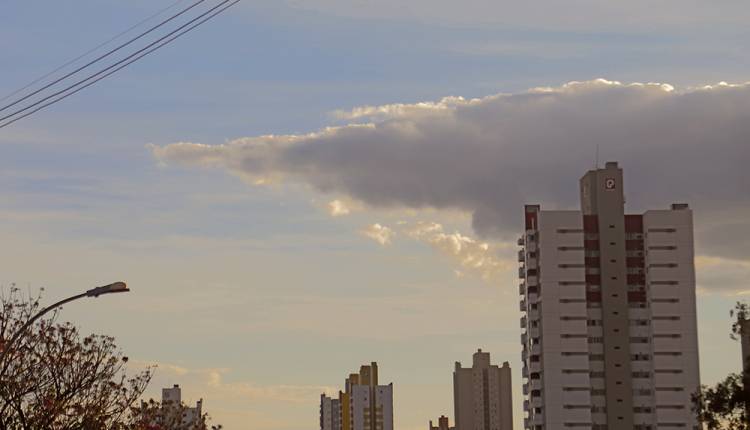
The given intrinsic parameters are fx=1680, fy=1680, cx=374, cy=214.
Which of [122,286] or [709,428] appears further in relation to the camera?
[709,428]

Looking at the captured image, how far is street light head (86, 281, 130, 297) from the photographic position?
145 feet

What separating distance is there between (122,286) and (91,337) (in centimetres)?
788

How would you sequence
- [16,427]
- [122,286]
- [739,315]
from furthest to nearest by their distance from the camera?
1. [739,315]
2. [16,427]
3. [122,286]

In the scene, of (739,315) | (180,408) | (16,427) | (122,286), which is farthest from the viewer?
(180,408)

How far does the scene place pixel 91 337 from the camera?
169ft

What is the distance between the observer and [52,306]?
45.1 m

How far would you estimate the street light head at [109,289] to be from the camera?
4409 cm

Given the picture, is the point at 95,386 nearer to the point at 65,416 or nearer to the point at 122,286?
the point at 65,416

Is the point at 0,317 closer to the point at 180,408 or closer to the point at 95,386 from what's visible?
the point at 95,386

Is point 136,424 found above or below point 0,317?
below

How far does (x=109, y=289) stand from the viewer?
44.3 m

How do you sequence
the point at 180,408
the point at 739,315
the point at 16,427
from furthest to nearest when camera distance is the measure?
the point at 180,408 < the point at 739,315 < the point at 16,427

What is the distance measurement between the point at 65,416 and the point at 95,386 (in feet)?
4.81

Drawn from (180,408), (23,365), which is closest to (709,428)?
(180,408)
